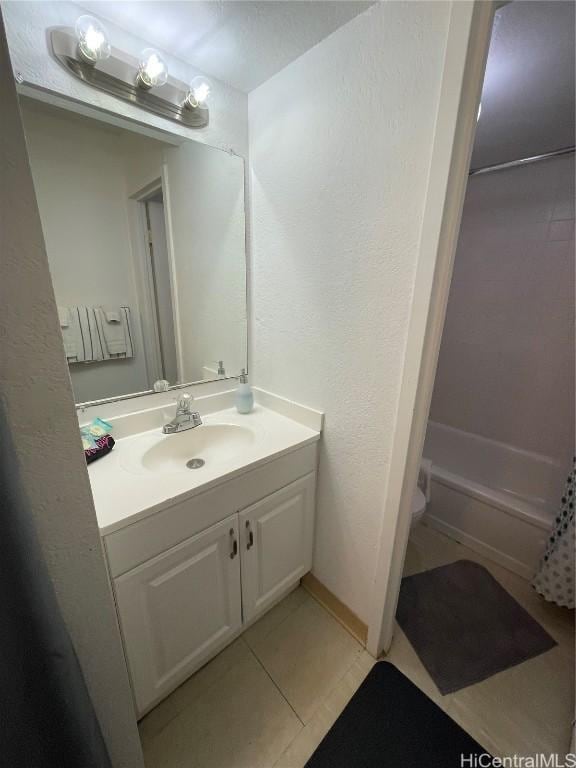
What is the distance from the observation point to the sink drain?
1253 mm

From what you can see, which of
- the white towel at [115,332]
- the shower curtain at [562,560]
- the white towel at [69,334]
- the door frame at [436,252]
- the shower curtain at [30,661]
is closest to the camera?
the shower curtain at [30,661]

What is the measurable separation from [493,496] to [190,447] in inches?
63.5

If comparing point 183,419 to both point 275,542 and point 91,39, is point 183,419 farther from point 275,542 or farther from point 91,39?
point 91,39

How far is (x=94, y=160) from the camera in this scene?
105 cm

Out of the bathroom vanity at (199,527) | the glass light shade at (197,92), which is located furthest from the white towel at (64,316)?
the glass light shade at (197,92)

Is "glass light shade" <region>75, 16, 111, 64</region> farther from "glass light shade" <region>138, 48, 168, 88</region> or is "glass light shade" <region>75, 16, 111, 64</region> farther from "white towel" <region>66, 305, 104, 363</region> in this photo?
"white towel" <region>66, 305, 104, 363</region>

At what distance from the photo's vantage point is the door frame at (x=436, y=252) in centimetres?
71

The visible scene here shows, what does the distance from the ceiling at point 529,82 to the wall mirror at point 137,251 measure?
101cm

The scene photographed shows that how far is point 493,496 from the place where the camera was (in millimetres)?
1706

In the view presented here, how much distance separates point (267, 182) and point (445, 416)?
205 cm

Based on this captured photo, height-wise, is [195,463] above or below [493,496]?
above

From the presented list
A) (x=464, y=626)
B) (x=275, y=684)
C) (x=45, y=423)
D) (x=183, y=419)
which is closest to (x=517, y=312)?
(x=464, y=626)

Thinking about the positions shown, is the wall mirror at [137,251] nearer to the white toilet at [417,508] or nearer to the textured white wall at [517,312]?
the white toilet at [417,508]

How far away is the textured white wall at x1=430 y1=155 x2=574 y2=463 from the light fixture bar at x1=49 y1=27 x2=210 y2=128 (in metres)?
1.86
